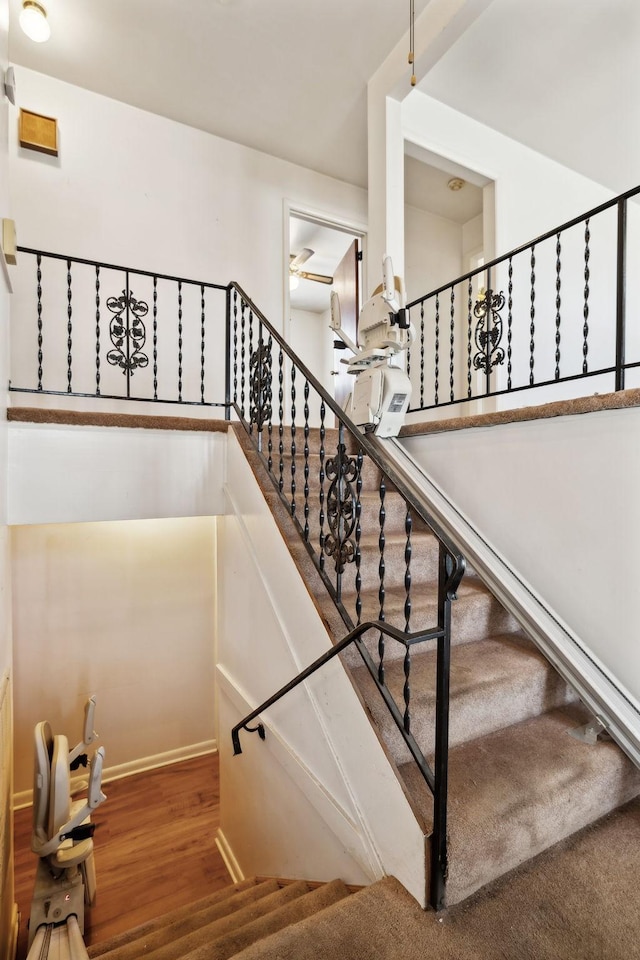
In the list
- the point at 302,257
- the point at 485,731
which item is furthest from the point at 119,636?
the point at 302,257

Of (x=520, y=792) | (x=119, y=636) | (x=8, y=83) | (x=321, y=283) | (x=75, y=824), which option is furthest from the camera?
(x=321, y=283)

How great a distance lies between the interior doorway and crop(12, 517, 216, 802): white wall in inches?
90.5

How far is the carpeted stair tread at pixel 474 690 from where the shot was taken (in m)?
1.60

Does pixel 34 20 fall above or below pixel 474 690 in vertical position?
above

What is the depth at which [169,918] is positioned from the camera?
7.34ft

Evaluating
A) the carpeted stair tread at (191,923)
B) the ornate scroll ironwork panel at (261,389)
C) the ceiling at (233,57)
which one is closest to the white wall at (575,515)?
the ornate scroll ironwork panel at (261,389)

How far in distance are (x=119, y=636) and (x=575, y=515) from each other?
3.66 meters

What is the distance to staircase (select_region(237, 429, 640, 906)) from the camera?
1.39 metres

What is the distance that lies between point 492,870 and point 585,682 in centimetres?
85

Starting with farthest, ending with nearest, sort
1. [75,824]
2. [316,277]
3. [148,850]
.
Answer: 1. [316,277]
2. [148,850]
3. [75,824]

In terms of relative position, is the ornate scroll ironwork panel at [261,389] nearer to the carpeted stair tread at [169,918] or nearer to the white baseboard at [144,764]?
the carpeted stair tread at [169,918]

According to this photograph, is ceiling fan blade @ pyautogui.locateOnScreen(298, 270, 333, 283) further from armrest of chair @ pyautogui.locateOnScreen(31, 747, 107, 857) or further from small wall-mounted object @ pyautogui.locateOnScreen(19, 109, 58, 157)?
armrest of chair @ pyautogui.locateOnScreen(31, 747, 107, 857)

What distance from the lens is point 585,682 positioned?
190 cm

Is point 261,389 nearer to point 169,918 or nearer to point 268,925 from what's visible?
point 268,925
